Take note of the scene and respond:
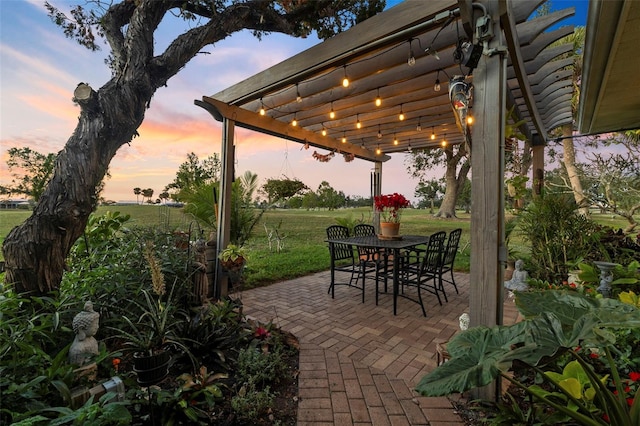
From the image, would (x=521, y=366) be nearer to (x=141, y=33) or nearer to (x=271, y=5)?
(x=141, y=33)

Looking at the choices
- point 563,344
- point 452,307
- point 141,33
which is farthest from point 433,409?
point 141,33

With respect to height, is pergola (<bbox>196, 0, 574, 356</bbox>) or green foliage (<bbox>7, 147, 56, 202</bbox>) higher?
pergola (<bbox>196, 0, 574, 356</bbox>)

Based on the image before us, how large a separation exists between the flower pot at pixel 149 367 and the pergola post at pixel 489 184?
1751mm

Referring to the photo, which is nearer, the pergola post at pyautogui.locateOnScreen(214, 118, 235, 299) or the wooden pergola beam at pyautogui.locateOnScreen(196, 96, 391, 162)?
the wooden pergola beam at pyautogui.locateOnScreen(196, 96, 391, 162)

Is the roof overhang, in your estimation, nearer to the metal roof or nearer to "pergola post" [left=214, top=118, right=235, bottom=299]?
the metal roof

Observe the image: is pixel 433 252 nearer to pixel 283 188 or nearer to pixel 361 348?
pixel 361 348

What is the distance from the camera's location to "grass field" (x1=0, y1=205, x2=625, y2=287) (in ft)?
12.1

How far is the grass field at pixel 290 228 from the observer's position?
3.68m

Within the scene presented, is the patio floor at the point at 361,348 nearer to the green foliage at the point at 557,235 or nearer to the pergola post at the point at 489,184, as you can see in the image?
the pergola post at the point at 489,184

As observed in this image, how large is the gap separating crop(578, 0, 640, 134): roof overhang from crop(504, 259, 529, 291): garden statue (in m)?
2.09

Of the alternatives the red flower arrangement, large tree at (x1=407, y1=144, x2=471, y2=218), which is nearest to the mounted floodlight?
the red flower arrangement

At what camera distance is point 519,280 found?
367cm

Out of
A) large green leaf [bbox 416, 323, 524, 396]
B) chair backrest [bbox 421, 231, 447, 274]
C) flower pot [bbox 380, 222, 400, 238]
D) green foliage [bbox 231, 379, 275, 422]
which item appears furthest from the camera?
flower pot [bbox 380, 222, 400, 238]

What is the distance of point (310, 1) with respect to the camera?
13.4 ft
